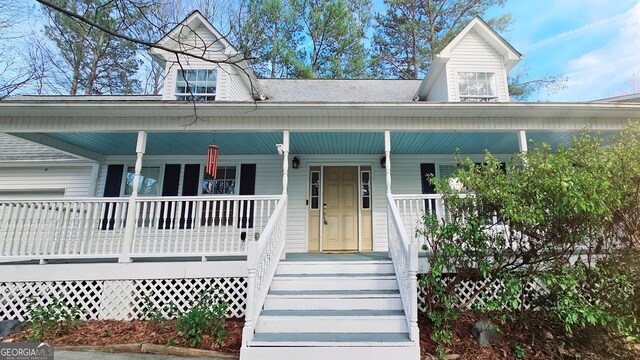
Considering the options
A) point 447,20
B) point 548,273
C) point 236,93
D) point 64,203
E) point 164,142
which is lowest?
point 548,273

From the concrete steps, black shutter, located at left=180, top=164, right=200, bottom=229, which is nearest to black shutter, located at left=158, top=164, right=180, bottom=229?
black shutter, located at left=180, top=164, right=200, bottom=229

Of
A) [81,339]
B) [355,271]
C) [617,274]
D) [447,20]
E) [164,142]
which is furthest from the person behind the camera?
[447,20]

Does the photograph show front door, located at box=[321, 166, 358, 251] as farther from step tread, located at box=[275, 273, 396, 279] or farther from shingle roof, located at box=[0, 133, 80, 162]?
shingle roof, located at box=[0, 133, 80, 162]

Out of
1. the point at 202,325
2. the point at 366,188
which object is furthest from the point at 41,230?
the point at 366,188

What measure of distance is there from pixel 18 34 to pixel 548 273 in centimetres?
942

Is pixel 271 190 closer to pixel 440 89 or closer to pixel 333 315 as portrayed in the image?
pixel 333 315

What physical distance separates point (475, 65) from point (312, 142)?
14.4 feet

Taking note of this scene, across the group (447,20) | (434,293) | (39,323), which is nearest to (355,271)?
(434,293)

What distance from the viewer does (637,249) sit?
355 cm

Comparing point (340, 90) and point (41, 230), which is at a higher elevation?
point (340, 90)

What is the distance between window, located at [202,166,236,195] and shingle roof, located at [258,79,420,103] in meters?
2.28

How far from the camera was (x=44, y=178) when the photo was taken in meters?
7.86

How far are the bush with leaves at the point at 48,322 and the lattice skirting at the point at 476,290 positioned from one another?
191 inches

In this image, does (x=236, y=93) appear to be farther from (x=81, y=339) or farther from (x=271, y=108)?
(x=81, y=339)
